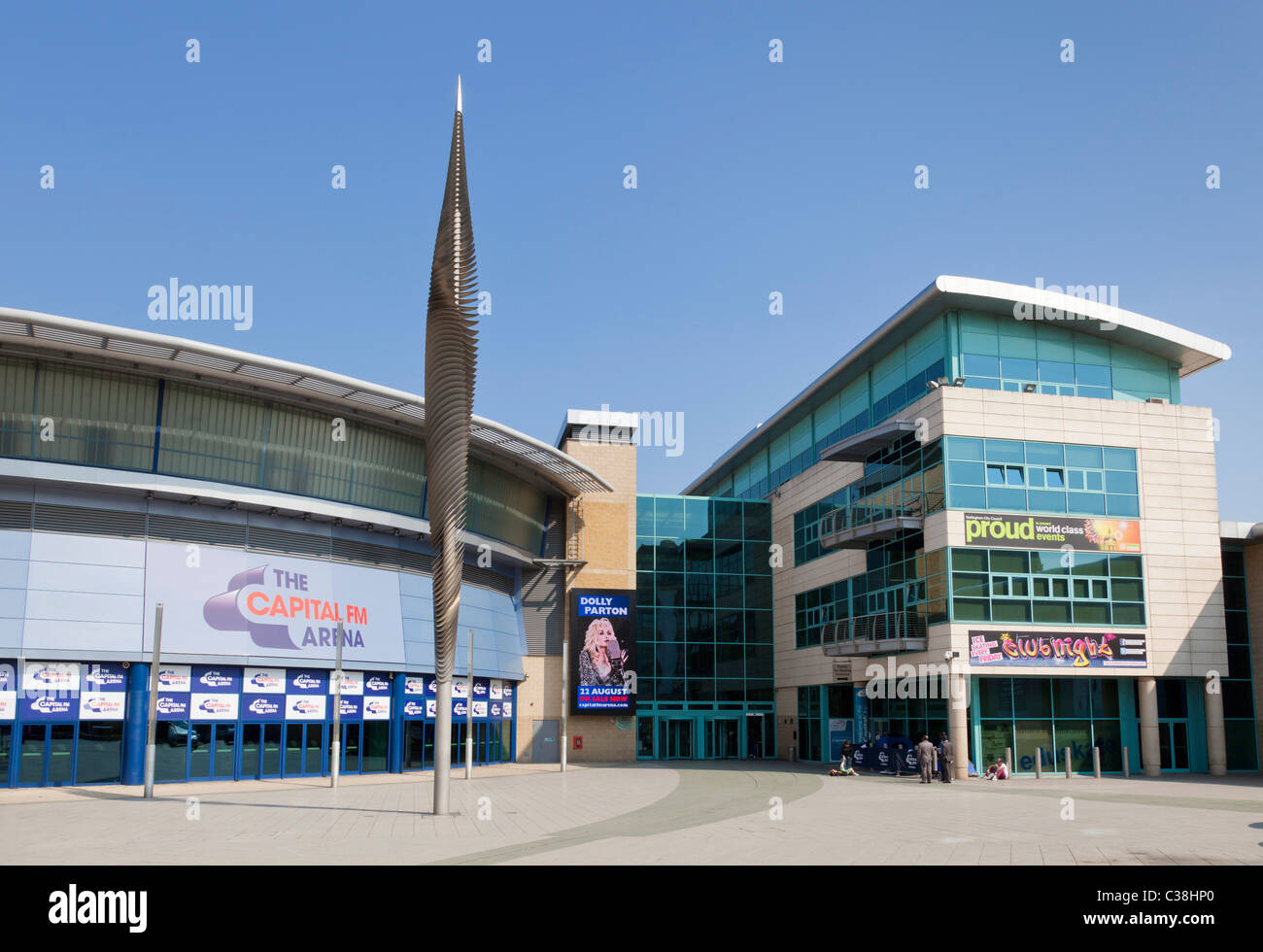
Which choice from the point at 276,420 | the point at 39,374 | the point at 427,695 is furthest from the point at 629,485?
the point at 39,374

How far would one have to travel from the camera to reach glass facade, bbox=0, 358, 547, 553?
31.9 meters

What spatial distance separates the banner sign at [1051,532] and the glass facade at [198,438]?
21308mm

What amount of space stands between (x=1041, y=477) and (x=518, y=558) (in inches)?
892

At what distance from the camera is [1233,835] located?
18531 mm

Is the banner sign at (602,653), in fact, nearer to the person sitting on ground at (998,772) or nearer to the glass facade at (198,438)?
the glass facade at (198,438)

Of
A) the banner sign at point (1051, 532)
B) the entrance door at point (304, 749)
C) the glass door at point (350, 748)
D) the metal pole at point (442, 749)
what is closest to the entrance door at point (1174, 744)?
the banner sign at point (1051, 532)

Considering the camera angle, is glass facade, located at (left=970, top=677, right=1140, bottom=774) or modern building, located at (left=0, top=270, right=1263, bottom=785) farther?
glass facade, located at (left=970, top=677, right=1140, bottom=774)

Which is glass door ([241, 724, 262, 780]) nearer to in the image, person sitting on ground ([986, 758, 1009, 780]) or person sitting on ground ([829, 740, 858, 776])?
person sitting on ground ([829, 740, 858, 776])

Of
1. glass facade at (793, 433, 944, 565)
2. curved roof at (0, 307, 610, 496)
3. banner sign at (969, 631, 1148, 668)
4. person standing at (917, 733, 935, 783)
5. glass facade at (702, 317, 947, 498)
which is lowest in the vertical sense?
person standing at (917, 733, 935, 783)

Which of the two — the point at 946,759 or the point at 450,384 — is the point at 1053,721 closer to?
the point at 946,759

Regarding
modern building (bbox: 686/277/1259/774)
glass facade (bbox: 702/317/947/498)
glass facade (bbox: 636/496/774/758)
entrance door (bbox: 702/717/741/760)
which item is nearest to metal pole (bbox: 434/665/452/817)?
modern building (bbox: 686/277/1259/774)

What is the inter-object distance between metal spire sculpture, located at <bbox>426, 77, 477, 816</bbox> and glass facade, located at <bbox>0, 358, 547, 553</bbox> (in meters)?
14.1

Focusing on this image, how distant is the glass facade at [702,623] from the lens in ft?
177
